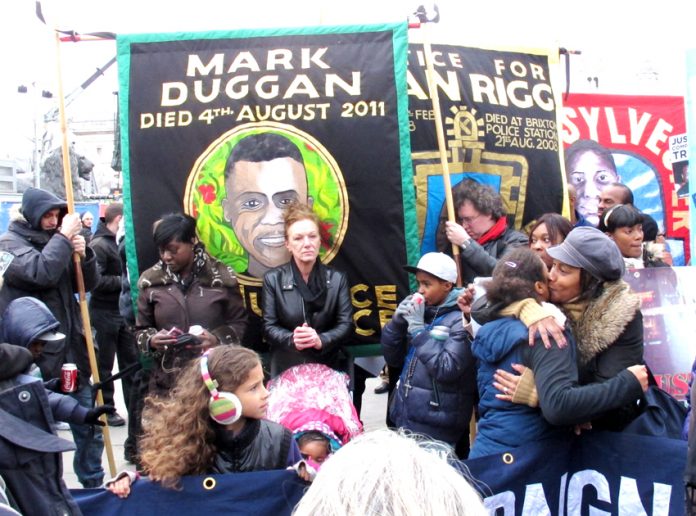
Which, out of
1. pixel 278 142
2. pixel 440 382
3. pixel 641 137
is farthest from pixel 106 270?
pixel 641 137

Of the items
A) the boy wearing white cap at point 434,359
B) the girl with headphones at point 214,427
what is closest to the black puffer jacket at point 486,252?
the boy wearing white cap at point 434,359

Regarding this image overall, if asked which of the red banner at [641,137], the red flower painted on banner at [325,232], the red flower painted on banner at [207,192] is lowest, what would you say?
the red flower painted on banner at [325,232]

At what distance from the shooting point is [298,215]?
4738 millimetres

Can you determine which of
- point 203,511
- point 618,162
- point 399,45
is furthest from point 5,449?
point 618,162

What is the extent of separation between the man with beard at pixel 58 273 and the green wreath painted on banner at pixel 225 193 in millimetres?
709

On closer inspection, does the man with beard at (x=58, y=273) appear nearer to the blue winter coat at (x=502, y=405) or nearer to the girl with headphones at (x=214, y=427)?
the girl with headphones at (x=214, y=427)

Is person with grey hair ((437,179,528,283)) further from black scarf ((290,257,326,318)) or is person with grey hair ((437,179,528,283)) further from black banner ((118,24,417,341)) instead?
black scarf ((290,257,326,318))

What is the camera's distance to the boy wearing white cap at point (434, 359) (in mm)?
4109

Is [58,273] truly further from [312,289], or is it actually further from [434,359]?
[434,359]

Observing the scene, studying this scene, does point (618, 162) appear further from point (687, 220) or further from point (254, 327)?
point (254, 327)

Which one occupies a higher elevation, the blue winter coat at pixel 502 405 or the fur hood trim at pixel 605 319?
the fur hood trim at pixel 605 319

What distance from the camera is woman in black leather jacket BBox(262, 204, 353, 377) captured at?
464 cm

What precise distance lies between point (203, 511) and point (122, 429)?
14.2 feet

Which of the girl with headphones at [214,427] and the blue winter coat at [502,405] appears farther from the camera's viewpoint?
the blue winter coat at [502,405]
